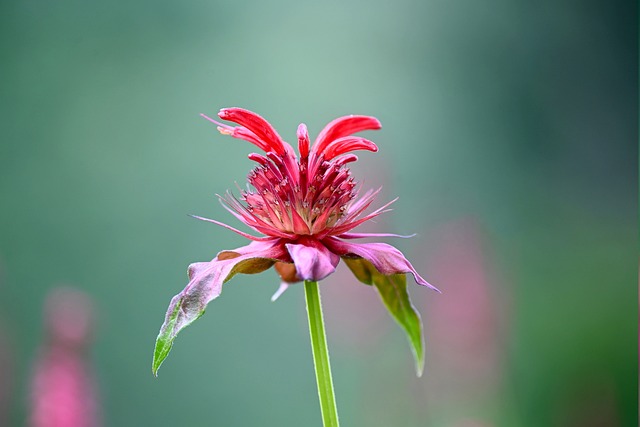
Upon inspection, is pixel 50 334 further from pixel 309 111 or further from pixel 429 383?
pixel 309 111

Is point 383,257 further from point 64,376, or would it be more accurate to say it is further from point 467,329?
point 467,329

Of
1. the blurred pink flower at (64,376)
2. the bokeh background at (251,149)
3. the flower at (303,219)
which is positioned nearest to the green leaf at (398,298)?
the flower at (303,219)

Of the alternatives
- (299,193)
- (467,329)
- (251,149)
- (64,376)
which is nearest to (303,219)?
(299,193)

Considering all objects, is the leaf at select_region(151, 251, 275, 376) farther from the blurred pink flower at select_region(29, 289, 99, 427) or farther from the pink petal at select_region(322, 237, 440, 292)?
the blurred pink flower at select_region(29, 289, 99, 427)

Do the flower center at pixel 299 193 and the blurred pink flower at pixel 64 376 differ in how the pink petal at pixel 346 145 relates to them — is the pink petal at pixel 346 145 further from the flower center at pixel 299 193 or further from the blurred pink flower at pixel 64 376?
the blurred pink flower at pixel 64 376

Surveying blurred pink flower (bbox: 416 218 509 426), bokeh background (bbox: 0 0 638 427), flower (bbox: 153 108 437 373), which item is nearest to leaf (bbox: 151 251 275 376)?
flower (bbox: 153 108 437 373)

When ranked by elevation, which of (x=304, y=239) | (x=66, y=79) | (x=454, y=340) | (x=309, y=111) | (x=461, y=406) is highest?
(x=66, y=79)

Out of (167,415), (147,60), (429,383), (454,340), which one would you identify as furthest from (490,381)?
(147,60)
